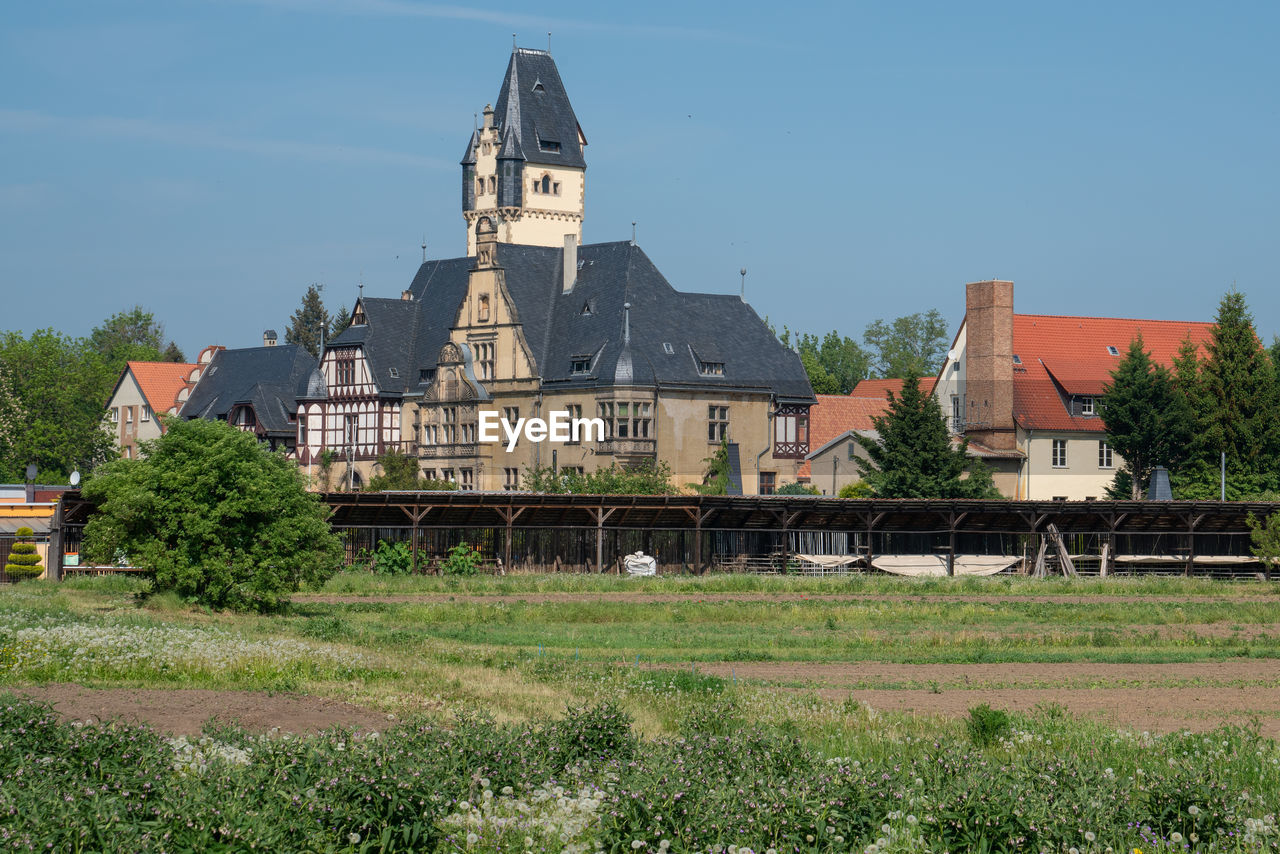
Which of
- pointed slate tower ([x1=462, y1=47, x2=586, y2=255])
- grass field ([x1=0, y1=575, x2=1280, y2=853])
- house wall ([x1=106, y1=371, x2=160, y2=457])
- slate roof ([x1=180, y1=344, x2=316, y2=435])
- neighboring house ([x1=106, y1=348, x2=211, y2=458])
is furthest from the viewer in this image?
house wall ([x1=106, y1=371, x2=160, y2=457])

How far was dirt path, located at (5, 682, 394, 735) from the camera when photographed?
18.6 m

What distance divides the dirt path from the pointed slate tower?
82.2m

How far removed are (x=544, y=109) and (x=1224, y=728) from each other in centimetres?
9067

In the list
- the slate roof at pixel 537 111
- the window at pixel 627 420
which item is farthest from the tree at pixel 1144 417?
the slate roof at pixel 537 111

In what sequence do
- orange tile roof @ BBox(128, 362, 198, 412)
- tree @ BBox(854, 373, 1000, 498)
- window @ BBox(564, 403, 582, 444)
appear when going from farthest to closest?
orange tile roof @ BBox(128, 362, 198, 412) < window @ BBox(564, 403, 582, 444) < tree @ BBox(854, 373, 1000, 498)

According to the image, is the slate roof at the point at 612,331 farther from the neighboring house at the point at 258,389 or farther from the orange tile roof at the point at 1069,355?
the orange tile roof at the point at 1069,355

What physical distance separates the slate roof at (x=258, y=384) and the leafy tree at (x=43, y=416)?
24.9 feet

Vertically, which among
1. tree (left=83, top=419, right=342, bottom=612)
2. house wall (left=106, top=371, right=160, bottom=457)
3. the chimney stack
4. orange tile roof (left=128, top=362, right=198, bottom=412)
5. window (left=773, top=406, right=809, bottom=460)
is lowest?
tree (left=83, top=419, right=342, bottom=612)

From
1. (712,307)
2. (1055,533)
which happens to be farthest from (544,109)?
(1055,533)

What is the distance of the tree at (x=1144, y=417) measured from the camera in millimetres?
76062

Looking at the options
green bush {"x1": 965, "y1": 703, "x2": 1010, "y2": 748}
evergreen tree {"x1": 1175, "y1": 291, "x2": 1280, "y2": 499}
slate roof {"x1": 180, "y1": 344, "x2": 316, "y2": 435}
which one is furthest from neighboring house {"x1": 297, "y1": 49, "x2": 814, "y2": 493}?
green bush {"x1": 965, "y1": 703, "x2": 1010, "y2": 748}

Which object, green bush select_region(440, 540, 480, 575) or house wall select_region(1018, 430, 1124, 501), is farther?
house wall select_region(1018, 430, 1124, 501)

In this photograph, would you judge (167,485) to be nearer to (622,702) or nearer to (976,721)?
(622,702)

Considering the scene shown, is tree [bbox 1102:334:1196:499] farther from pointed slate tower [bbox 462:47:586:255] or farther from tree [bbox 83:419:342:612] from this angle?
tree [bbox 83:419:342:612]
